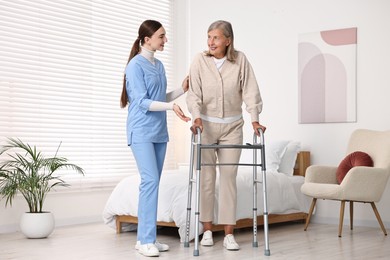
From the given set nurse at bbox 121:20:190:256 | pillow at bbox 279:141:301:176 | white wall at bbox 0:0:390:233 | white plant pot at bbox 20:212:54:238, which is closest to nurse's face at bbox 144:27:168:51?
nurse at bbox 121:20:190:256

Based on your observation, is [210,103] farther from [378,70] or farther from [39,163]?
[378,70]

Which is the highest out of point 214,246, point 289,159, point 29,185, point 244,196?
point 289,159

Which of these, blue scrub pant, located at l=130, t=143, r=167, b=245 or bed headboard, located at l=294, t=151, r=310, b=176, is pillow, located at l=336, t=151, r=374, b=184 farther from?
blue scrub pant, located at l=130, t=143, r=167, b=245

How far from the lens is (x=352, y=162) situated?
5.46 m

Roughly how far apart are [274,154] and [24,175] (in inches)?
90.1

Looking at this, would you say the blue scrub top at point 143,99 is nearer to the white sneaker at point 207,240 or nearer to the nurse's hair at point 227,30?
the nurse's hair at point 227,30

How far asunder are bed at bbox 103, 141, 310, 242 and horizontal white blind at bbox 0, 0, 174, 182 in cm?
101

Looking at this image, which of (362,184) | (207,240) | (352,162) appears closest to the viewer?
(207,240)

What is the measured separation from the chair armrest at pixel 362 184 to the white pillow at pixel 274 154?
949mm

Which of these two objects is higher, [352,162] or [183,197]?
[352,162]

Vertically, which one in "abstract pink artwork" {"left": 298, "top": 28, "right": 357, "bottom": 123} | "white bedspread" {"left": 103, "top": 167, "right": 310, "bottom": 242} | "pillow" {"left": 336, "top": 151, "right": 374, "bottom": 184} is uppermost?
"abstract pink artwork" {"left": 298, "top": 28, "right": 357, "bottom": 123}

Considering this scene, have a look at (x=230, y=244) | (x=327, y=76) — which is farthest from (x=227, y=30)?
(x=327, y=76)

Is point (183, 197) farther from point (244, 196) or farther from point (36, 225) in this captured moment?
point (36, 225)

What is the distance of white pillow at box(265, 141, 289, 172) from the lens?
5.94 m
